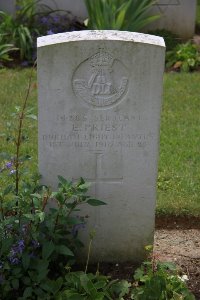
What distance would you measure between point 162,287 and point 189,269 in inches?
21.8

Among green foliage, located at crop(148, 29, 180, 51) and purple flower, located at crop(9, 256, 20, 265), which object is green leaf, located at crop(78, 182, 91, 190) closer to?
purple flower, located at crop(9, 256, 20, 265)

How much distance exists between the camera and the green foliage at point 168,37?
9.11 meters


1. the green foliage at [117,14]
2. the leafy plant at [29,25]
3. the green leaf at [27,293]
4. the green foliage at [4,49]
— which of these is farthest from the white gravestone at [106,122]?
the leafy plant at [29,25]

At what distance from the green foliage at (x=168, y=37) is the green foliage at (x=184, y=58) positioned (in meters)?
0.29

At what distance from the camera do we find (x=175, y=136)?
6320mm

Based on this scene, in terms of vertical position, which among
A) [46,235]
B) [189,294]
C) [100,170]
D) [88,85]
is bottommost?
[189,294]

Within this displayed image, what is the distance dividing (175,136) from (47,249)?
290 cm

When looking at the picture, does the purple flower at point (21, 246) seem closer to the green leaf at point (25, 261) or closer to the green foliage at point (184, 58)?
the green leaf at point (25, 261)

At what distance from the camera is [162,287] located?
12.0 feet

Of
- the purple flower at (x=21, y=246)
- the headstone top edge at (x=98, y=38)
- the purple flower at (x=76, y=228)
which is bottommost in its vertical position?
the purple flower at (x=21, y=246)

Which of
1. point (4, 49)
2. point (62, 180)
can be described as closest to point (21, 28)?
point (4, 49)

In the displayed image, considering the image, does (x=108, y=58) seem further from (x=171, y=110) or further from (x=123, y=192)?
(x=171, y=110)

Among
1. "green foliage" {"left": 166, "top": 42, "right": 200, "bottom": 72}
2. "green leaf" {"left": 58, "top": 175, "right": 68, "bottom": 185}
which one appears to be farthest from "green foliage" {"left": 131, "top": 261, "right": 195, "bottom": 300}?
"green foliage" {"left": 166, "top": 42, "right": 200, "bottom": 72}

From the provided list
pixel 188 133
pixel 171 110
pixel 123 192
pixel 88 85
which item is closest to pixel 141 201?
pixel 123 192
